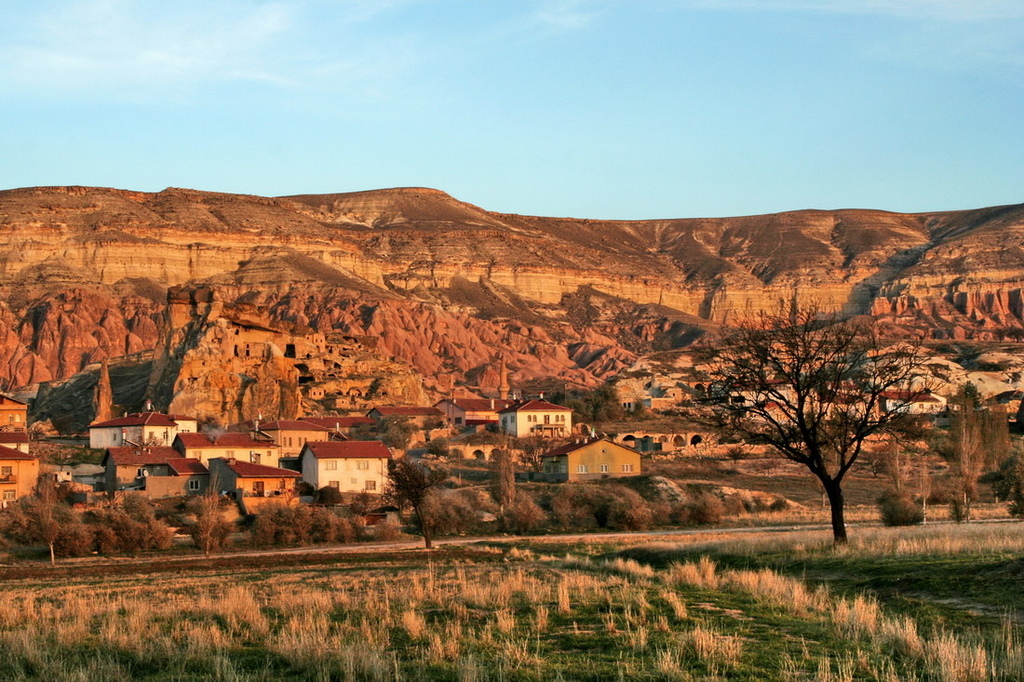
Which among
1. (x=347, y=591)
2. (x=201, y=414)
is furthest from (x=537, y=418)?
(x=347, y=591)

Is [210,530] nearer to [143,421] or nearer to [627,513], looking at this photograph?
[627,513]

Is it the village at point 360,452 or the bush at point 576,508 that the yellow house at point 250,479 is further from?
the bush at point 576,508

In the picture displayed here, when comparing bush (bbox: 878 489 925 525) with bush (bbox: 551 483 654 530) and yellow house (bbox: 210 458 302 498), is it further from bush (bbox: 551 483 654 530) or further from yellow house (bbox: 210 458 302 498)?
yellow house (bbox: 210 458 302 498)

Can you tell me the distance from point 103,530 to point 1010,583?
40853mm

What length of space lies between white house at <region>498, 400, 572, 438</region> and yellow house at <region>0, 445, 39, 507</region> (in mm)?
39522

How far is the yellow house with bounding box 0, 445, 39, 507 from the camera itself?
6344cm

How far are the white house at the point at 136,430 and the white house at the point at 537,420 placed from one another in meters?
25.3

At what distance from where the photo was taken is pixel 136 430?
8112cm

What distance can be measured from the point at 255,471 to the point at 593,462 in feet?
71.3

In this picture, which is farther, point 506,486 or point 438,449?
point 438,449

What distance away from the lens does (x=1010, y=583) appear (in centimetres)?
1902

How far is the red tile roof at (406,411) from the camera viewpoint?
98125mm

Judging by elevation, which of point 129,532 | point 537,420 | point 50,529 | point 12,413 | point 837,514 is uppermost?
point 12,413

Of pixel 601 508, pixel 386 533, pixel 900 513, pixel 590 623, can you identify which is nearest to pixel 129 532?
pixel 386 533
